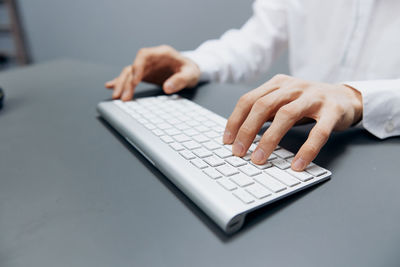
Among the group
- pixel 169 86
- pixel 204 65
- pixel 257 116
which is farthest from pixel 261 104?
pixel 204 65

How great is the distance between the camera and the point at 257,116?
344 millimetres

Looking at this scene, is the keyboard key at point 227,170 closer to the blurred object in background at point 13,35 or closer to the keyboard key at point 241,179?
the keyboard key at point 241,179

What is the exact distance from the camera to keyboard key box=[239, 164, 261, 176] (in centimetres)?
27

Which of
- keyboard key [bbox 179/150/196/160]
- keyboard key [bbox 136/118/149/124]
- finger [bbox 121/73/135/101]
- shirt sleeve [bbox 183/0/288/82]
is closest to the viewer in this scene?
keyboard key [bbox 179/150/196/160]

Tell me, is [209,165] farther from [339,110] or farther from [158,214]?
[339,110]

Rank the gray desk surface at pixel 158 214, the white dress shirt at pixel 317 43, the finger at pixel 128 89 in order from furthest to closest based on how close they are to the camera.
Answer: the white dress shirt at pixel 317 43 → the finger at pixel 128 89 → the gray desk surface at pixel 158 214

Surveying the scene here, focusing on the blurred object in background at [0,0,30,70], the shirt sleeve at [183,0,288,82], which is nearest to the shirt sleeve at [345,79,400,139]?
the shirt sleeve at [183,0,288,82]

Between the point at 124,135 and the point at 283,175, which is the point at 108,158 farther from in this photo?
the point at 283,175

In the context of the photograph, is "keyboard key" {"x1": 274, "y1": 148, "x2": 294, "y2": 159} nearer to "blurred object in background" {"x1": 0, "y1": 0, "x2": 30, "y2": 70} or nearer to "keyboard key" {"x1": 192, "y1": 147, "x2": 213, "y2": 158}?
"keyboard key" {"x1": 192, "y1": 147, "x2": 213, "y2": 158}

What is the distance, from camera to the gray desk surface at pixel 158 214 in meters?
0.20

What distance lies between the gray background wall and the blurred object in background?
6cm

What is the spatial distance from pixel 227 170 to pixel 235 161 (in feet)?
0.09

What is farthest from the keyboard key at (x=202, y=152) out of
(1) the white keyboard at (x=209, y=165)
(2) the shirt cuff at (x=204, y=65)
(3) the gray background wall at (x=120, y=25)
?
(3) the gray background wall at (x=120, y=25)

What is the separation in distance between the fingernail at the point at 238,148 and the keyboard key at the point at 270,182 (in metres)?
0.05
